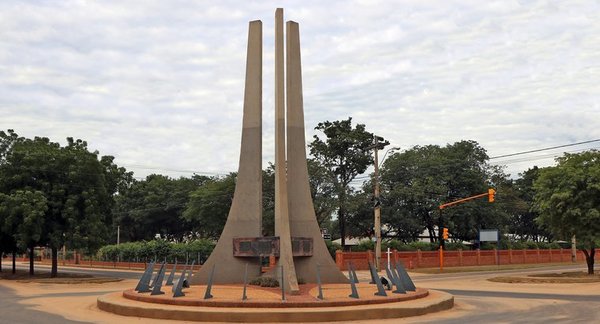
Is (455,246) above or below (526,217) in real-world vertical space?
below

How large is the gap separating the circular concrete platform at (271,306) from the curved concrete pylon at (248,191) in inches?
155

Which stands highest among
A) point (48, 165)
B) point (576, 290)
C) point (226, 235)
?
point (48, 165)

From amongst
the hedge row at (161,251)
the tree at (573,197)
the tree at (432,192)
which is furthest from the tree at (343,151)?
the tree at (573,197)

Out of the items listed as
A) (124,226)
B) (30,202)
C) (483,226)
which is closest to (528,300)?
(30,202)

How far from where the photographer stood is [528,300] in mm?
23156

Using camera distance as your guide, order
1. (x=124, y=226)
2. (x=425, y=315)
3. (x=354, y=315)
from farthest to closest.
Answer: (x=124, y=226), (x=425, y=315), (x=354, y=315)

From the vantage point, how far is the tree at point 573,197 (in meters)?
33.5

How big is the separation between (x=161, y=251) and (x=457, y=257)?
27.8 meters

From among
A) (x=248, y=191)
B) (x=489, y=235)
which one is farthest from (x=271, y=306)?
(x=489, y=235)

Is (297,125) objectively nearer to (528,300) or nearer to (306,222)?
(306,222)

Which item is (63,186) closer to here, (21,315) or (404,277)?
(21,315)

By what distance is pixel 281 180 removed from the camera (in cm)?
2291

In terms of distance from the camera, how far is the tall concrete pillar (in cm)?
2162

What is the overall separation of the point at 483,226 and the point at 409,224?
30.7ft
